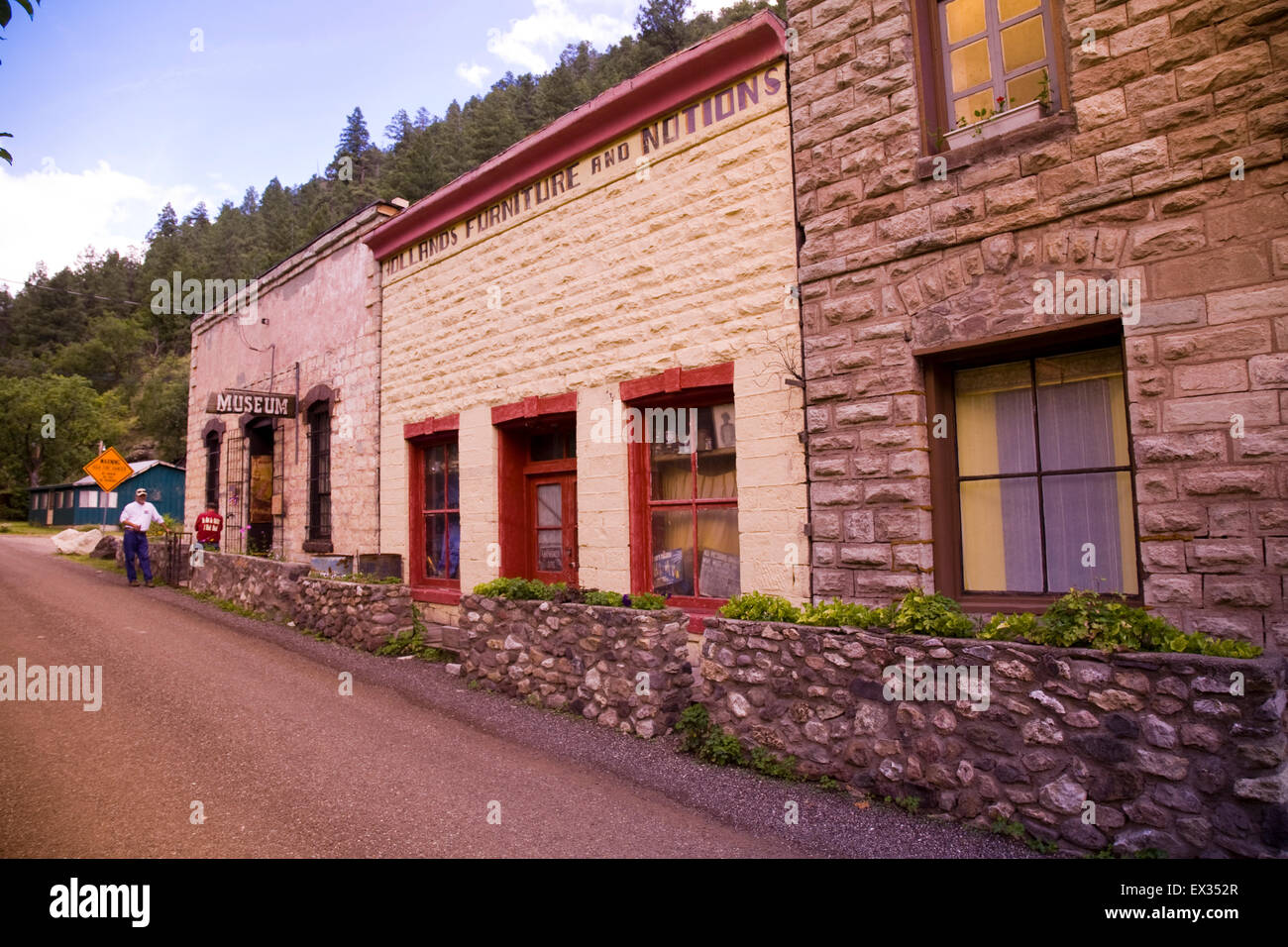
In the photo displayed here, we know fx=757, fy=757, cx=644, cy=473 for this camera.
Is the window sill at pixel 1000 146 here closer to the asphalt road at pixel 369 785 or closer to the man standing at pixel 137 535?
the asphalt road at pixel 369 785

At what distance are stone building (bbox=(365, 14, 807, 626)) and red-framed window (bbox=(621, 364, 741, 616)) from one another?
→ 21mm

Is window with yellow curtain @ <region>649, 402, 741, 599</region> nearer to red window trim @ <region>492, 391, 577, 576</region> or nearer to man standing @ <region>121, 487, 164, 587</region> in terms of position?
red window trim @ <region>492, 391, 577, 576</region>

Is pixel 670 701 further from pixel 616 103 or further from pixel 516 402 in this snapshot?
pixel 616 103

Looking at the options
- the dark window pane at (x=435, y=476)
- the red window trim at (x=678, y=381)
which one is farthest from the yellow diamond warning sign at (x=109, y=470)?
the red window trim at (x=678, y=381)

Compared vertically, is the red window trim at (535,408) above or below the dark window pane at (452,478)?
above

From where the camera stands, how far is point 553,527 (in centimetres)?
945

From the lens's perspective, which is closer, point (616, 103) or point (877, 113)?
point (877, 113)

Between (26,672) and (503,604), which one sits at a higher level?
(503,604)

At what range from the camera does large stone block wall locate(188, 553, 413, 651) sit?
9.13 m

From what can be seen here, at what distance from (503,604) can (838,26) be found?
226 inches

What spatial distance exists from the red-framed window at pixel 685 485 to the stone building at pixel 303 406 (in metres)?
5.42

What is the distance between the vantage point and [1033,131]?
514 cm

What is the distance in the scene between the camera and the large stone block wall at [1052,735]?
3.40 m

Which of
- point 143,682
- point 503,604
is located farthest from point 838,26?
point 143,682
